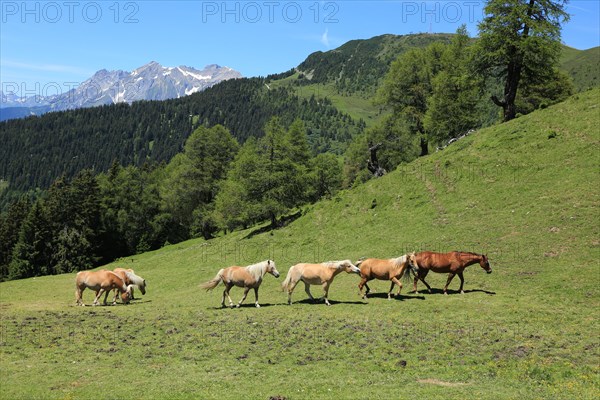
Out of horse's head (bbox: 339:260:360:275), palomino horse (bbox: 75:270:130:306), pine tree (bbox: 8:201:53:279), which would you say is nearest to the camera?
horse's head (bbox: 339:260:360:275)

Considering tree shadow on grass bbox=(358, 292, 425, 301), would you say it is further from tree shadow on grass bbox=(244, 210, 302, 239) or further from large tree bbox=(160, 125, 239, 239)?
large tree bbox=(160, 125, 239, 239)

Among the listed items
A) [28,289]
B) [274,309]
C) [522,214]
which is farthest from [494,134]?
[28,289]

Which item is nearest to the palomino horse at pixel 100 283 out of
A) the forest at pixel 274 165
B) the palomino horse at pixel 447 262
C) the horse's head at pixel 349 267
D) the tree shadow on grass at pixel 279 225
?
the horse's head at pixel 349 267

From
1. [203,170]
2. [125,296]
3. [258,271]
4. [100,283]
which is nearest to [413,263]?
[258,271]

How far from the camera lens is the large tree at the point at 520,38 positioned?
147 ft

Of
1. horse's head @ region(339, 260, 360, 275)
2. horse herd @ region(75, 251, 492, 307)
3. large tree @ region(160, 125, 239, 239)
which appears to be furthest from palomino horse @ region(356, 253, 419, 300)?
large tree @ region(160, 125, 239, 239)

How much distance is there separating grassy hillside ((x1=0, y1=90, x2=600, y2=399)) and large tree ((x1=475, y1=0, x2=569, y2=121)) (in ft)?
16.6

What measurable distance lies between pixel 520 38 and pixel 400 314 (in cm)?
3796

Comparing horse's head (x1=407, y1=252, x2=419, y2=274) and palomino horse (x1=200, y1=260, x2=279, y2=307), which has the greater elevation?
horse's head (x1=407, y1=252, x2=419, y2=274)

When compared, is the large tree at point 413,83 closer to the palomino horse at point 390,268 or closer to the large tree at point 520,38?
the large tree at point 520,38

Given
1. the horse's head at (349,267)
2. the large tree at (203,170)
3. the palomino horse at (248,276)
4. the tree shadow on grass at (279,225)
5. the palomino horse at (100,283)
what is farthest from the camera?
the large tree at (203,170)

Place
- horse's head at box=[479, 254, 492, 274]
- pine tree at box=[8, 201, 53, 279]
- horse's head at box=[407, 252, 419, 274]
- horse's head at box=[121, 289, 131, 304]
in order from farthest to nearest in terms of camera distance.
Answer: pine tree at box=[8, 201, 53, 279] → horse's head at box=[121, 289, 131, 304] → horse's head at box=[479, 254, 492, 274] → horse's head at box=[407, 252, 419, 274]

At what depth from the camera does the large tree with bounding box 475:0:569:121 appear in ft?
147

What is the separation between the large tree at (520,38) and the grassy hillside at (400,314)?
5075mm
